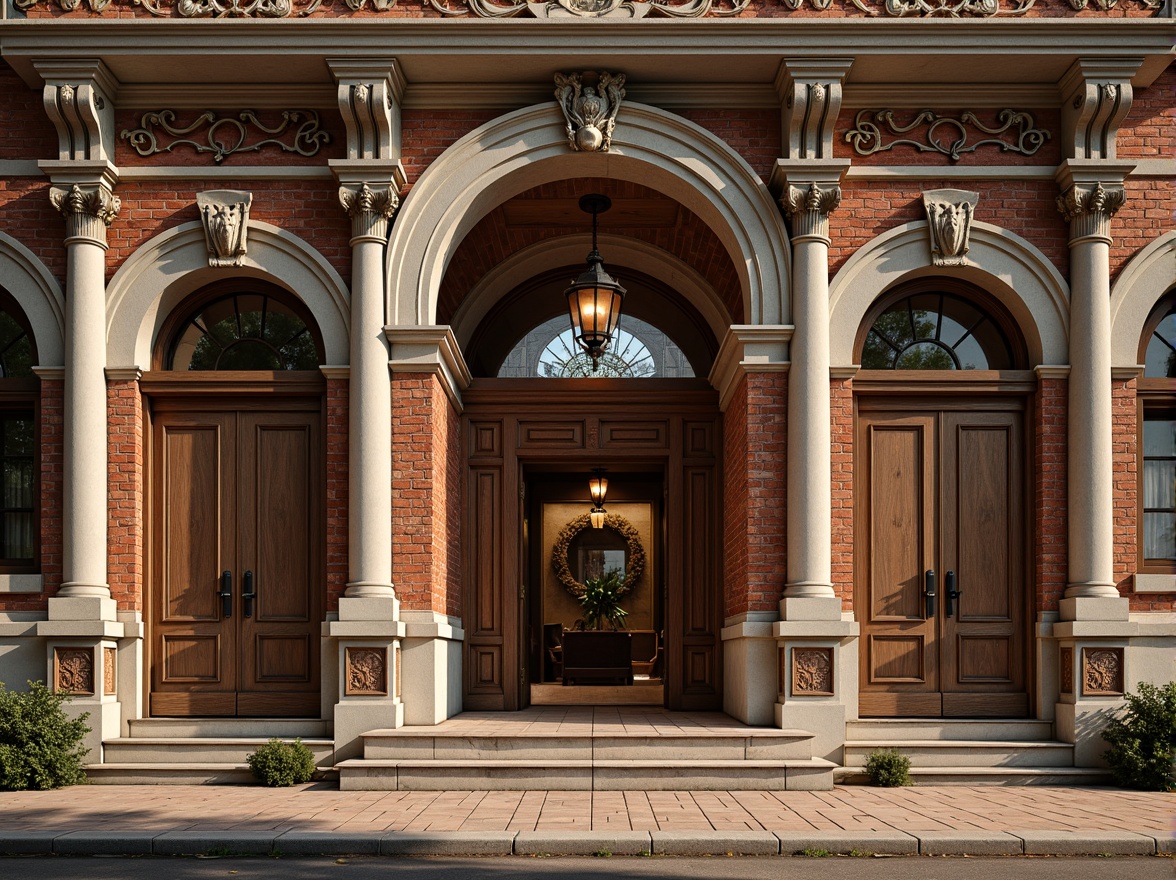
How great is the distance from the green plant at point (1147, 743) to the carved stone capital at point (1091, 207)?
373 cm

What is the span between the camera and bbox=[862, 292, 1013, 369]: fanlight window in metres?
10.8

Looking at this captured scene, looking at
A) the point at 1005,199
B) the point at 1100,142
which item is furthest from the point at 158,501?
the point at 1100,142

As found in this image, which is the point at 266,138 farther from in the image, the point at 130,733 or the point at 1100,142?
the point at 1100,142

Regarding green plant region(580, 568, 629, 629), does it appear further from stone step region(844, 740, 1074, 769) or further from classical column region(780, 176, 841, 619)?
stone step region(844, 740, 1074, 769)

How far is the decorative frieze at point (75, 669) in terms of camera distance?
9.79m

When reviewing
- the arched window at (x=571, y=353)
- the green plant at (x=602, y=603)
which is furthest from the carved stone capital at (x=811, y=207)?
the green plant at (x=602, y=603)

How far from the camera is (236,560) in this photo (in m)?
10.5

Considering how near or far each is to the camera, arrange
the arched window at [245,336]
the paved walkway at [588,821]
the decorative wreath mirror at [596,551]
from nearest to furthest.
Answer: the paved walkway at [588,821] < the arched window at [245,336] < the decorative wreath mirror at [596,551]

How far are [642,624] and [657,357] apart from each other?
9846 mm

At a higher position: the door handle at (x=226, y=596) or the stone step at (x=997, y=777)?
the door handle at (x=226, y=596)

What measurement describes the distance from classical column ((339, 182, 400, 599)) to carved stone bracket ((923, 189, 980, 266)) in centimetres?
453

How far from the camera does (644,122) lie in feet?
34.1

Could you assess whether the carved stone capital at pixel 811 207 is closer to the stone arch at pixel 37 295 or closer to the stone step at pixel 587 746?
the stone step at pixel 587 746

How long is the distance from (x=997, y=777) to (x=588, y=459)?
4955mm
